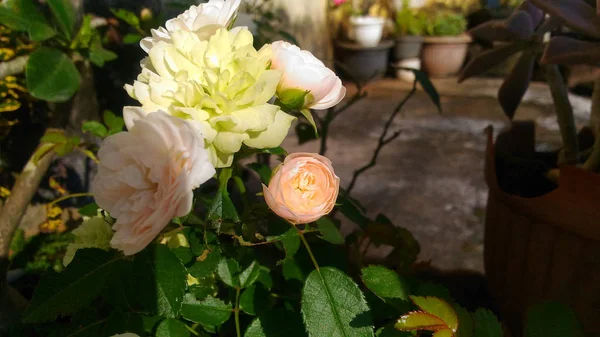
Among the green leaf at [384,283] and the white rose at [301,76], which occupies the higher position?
the white rose at [301,76]

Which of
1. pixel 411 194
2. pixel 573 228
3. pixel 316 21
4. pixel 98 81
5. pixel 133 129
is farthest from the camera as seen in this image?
pixel 316 21

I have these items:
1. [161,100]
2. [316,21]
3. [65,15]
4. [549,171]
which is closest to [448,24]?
[316,21]

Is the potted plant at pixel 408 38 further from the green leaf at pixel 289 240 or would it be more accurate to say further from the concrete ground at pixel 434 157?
the green leaf at pixel 289 240

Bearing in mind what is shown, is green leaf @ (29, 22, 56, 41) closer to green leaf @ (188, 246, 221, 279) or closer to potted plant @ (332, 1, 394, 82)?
green leaf @ (188, 246, 221, 279)

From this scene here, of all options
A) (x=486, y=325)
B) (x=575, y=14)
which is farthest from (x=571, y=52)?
(x=486, y=325)

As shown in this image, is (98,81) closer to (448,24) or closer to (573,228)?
(573,228)

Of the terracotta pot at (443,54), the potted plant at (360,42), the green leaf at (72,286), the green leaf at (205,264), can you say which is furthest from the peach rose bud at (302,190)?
the terracotta pot at (443,54)

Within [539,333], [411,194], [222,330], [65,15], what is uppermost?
[65,15]
